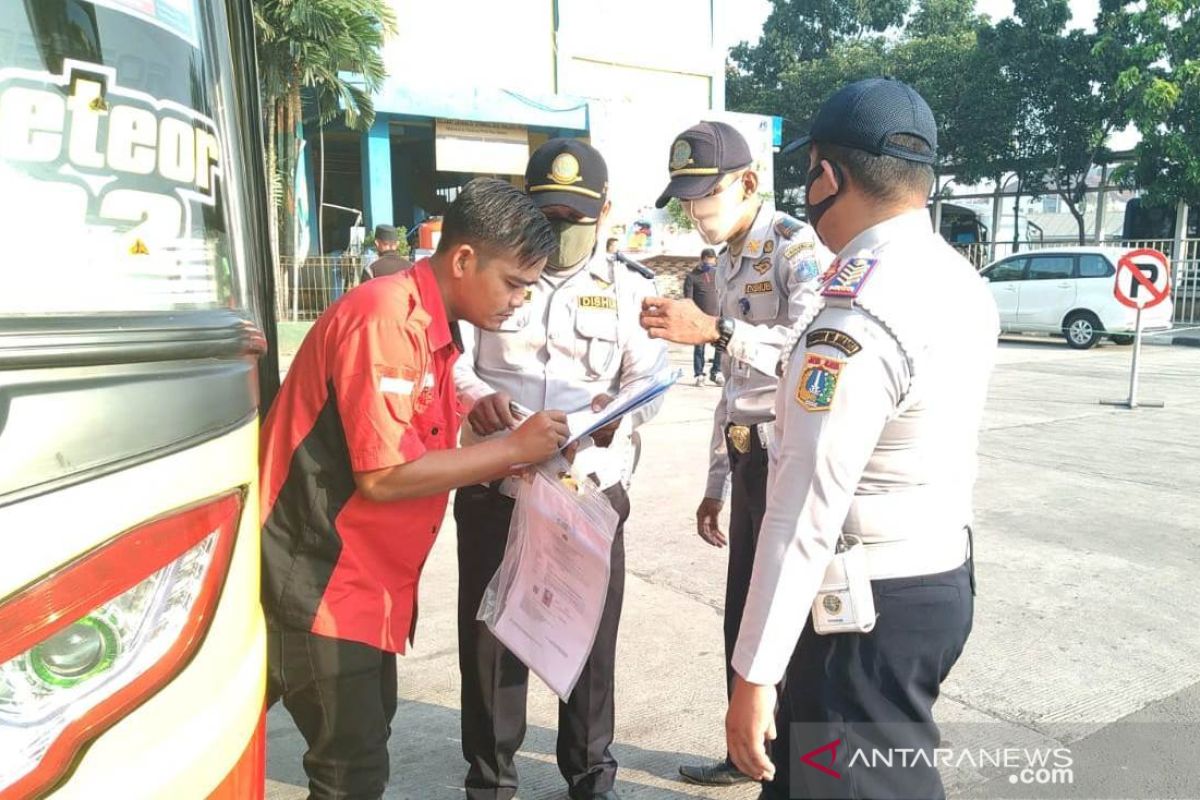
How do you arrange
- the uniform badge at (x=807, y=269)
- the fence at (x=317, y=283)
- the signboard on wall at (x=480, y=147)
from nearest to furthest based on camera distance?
the uniform badge at (x=807, y=269) → the fence at (x=317, y=283) → the signboard on wall at (x=480, y=147)

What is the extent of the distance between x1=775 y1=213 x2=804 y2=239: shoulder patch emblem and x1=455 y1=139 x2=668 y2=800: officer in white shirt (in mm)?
434

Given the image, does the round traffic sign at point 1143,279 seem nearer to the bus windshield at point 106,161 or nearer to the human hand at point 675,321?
the human hand at point 675,321

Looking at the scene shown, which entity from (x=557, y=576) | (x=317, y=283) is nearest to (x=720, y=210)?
(x=557, y=576)

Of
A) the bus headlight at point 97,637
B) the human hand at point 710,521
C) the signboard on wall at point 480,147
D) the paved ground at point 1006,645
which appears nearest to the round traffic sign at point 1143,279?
the paved ground at point 1006,645

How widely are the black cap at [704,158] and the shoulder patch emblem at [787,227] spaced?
0.18 m

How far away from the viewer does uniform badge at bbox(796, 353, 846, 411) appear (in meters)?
1.34

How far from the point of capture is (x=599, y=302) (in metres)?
2.40

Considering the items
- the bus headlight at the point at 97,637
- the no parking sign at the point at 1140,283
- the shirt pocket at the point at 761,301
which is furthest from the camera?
the no parking sign at the point at 1140,283

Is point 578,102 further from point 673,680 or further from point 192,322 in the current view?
point 192,322

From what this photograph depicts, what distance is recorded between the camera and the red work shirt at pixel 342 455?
1628 mm

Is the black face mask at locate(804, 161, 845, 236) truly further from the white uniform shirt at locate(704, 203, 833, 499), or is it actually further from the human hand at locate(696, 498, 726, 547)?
the human hand at locate(696, 498, 726, 547)

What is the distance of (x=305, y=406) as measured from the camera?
5.50 feet

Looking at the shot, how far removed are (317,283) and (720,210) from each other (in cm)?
1144

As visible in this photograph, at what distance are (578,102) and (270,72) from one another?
604 centimetres
